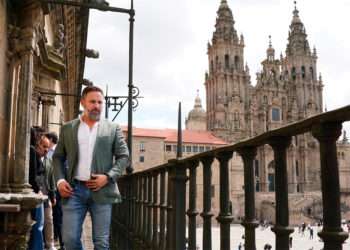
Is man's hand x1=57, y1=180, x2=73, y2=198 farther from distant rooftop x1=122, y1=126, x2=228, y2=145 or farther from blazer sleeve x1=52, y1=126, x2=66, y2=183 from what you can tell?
distant rooftop x1=122, y1=126, x2=228, y2=145

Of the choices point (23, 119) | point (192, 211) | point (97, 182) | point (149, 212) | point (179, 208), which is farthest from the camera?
point (149, 212)

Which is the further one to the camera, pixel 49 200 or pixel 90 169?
pixel 49 200

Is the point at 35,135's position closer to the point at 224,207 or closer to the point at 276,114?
the point at 224,207

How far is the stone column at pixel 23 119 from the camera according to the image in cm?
435

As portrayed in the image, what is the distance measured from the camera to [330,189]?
1693 mm

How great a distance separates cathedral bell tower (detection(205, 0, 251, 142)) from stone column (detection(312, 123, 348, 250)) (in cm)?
6911

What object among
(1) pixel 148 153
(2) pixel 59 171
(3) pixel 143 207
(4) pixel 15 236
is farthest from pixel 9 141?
(1) pixel 148 153

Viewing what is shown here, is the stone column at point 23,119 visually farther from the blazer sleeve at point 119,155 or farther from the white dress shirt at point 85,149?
the blazer sleeve at point 119,155

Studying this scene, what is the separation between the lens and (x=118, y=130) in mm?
3447

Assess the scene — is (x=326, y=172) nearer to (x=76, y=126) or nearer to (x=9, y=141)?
(x=76, y=126)

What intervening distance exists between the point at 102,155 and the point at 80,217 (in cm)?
49

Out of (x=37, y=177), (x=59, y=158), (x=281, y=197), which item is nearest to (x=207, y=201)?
(x=59, y=158)

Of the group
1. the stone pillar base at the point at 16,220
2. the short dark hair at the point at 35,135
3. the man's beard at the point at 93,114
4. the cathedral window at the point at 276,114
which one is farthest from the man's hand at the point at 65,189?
the cathedral window at the point at 276,114

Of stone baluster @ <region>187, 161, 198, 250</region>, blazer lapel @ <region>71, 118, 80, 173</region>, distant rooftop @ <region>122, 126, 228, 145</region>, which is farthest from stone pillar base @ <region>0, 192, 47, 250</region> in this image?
distant rooftop @ <region>122, 126, 228, 145</region>
